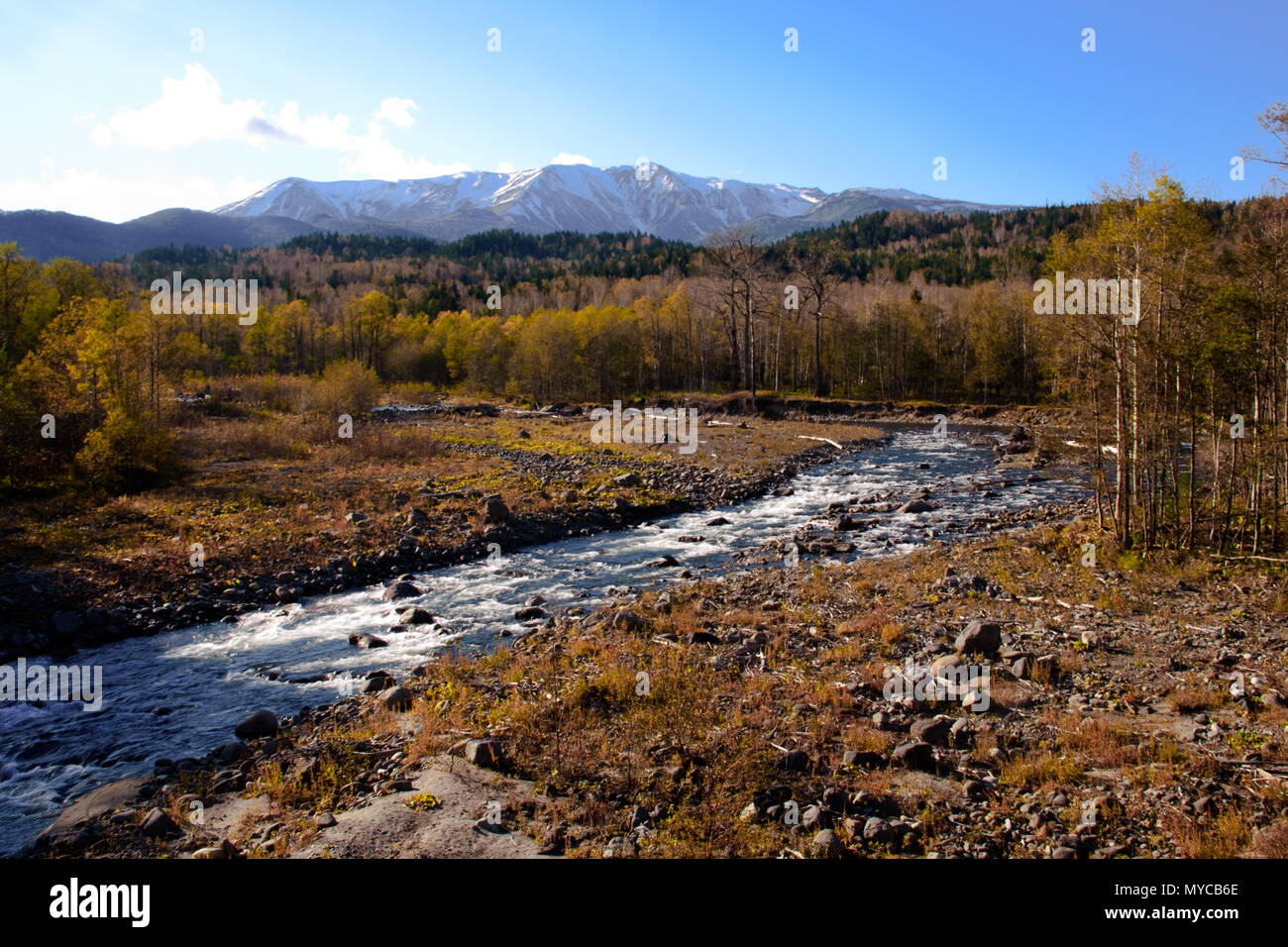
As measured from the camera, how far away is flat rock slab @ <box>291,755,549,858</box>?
6.62 m

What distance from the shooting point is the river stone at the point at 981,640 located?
1174 centimetres

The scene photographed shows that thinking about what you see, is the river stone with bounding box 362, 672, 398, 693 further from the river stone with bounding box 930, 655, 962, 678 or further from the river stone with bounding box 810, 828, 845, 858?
the river stone with bounding box 930, 655, 962, 678

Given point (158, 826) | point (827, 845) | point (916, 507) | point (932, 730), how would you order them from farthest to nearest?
point (916, 507), point (932, 730), point (158, 826), point (827, 845)

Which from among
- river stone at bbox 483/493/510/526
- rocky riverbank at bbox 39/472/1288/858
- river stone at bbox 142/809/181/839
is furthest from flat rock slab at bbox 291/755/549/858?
river stone at bbox 483/493/510/526

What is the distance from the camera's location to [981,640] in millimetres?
11789

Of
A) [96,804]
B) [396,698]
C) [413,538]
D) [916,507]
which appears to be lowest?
[96,804]

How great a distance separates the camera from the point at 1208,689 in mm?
9625

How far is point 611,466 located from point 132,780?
1068 inches

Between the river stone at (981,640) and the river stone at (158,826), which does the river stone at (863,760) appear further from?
the river stone at (158,826)

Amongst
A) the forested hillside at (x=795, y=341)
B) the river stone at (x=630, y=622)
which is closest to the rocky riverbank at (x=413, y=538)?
the river stone at (x=630, y=622)

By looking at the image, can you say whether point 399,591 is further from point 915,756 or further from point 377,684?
point 915,756

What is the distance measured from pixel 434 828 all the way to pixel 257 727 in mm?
5125

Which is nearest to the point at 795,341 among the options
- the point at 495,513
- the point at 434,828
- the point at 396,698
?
the point at 495,513

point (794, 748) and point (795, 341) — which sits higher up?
point (795, 341)
